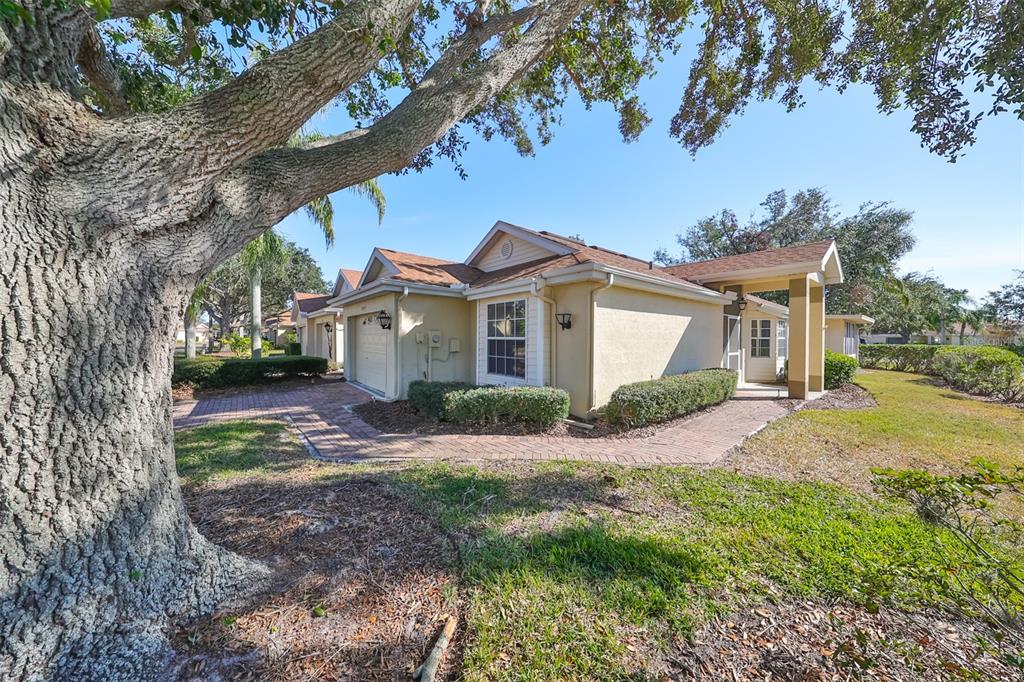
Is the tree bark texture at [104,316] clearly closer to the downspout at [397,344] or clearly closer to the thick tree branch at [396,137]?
the thick tree branch at [396,137]

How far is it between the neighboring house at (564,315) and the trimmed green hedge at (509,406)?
883 millimetres

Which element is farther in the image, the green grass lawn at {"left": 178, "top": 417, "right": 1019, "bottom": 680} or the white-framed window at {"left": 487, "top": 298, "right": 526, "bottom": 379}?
the white-framed window at {"left": 487, "top": 298, "right": 526, "bottom": 379}

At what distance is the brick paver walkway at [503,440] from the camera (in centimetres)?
586

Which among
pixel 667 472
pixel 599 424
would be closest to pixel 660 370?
pixel 599 424

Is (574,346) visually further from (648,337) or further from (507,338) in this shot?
(648,337)

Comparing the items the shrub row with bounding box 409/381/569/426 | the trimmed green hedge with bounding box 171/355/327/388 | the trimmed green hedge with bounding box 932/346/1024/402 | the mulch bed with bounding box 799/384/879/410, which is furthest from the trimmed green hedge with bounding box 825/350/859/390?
the trimmed green hedge with bounding box 171/355/327/388

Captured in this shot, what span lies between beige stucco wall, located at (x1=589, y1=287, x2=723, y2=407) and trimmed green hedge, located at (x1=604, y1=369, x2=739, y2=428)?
0.60 m

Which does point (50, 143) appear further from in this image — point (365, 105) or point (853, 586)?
point (365, 105)

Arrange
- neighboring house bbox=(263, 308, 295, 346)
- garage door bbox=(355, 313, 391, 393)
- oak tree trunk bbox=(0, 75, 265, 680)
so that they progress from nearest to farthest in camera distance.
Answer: oak tree trunk bbox=(0, 75, 265, 680), garage door bbox=(355, 313, 391, 393), neighboring house bbox=(263, 308, 295, 346)

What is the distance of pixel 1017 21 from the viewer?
3469 millimetres

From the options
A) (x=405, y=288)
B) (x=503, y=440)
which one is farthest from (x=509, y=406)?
(x=405, y=288)

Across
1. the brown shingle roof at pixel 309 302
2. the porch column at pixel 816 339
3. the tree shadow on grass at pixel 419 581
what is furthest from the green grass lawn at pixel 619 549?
the brown shingle roof at pixel 309 302

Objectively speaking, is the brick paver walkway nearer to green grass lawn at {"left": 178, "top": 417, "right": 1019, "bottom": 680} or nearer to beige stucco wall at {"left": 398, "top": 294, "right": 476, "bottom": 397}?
green grass lawn at {"left": 178, "top": 417, "right": 1019, "bottom": 680}

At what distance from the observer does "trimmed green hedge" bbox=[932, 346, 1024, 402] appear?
1057 cm
